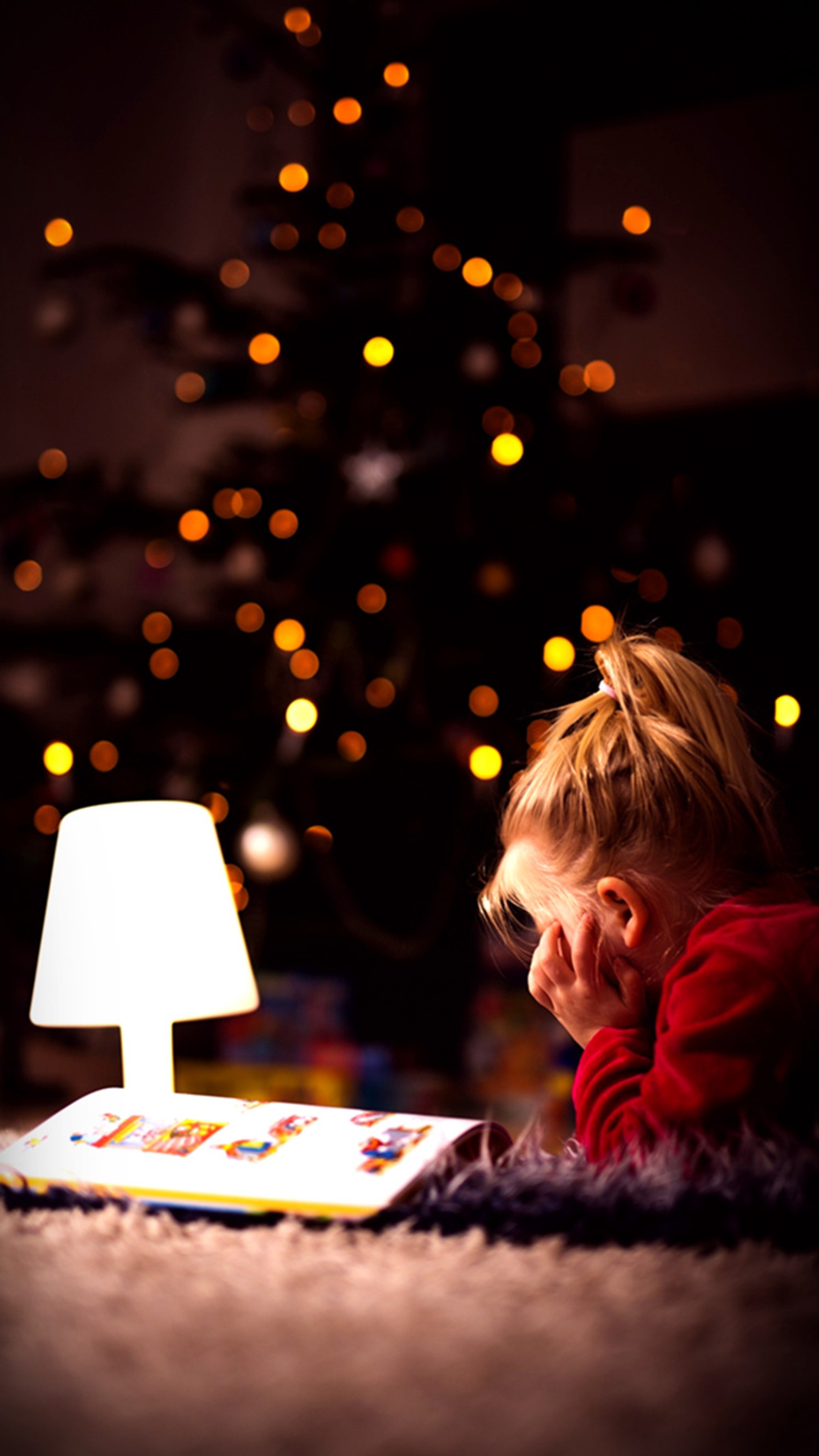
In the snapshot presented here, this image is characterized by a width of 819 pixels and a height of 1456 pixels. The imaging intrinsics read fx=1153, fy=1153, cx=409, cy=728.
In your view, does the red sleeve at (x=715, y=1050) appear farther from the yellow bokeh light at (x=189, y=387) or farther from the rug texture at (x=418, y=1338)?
the yellow bokeh light at (x=189, y=387)

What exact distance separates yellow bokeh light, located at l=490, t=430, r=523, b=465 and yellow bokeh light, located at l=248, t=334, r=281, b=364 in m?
0.43

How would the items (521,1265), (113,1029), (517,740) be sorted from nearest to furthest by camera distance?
(521,1265) < (517,740) < (113,1029)

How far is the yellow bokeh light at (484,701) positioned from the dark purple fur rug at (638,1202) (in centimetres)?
101

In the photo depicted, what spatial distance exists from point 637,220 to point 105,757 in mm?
1166

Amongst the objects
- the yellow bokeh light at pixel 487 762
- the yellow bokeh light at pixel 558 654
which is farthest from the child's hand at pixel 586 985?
the yellow bokeh light at pixel 487 762

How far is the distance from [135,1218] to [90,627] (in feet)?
4.88

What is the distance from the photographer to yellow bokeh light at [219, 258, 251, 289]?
7.34 feet

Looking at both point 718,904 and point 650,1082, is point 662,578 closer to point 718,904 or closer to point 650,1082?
point 718,904

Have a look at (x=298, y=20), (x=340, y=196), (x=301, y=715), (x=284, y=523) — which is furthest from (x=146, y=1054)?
(x=298, y=20)

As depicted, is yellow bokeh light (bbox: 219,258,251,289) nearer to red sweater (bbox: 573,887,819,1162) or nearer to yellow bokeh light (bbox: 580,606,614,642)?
yellow bokeh light (bbox: 580,606,614,642)

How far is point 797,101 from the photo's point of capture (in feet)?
5.31

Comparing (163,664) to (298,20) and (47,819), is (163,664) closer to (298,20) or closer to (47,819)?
(47,819)

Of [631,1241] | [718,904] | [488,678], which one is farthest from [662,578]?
[631,1241]

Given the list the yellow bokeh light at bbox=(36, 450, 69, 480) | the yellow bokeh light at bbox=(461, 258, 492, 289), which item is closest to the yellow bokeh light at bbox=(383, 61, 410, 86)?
the yellow bokeh light at bbox=(461, 258, 492, 289)
